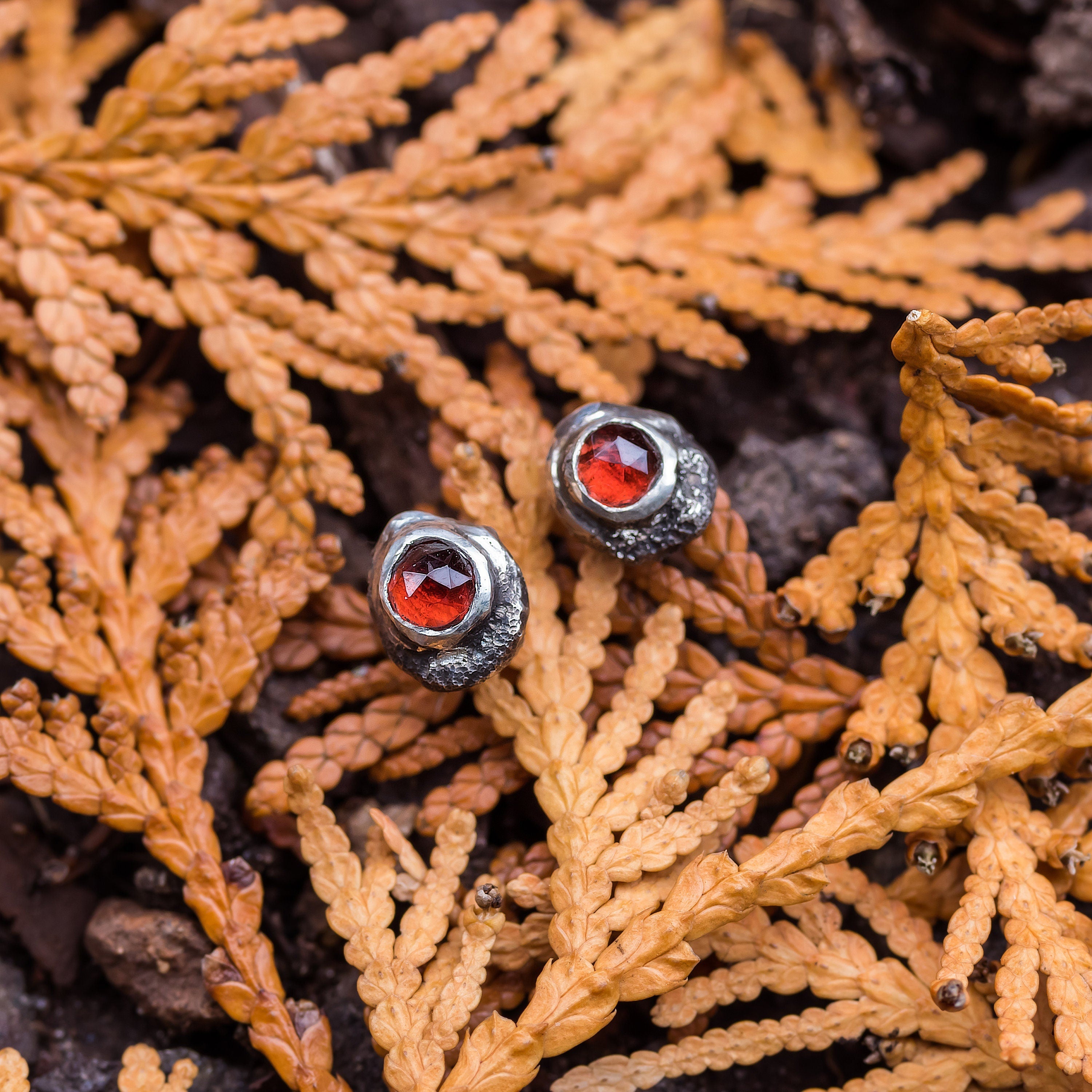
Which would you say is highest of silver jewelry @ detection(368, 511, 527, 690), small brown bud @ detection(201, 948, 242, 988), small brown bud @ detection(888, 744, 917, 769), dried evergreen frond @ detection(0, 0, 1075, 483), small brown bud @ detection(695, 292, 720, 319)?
dried evergreen frond @ detection(0, 0, 1075, 483)

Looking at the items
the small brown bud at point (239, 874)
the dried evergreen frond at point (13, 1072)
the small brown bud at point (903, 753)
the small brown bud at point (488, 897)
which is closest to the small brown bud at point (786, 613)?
the small brown bud at point (903, 753)

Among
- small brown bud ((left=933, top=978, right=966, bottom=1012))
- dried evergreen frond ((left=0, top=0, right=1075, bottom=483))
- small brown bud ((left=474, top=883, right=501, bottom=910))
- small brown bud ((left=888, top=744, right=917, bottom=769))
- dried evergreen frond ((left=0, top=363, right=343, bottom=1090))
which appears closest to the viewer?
small brown bud ((left=933, top=978, right=966, bottom=1012))

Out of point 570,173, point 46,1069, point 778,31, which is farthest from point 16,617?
point 778,31

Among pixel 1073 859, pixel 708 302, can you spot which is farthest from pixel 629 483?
pixel 1073 859

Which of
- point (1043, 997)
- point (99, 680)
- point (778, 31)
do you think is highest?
point (778, 31)

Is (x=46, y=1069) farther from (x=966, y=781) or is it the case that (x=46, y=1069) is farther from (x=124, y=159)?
(x=124, y=159)

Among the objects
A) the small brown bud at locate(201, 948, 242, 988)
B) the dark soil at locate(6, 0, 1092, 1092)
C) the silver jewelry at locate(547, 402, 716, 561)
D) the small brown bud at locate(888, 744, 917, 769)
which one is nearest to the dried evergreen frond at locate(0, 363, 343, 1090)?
the small brown bud at locate(201, 948, 242, 988)

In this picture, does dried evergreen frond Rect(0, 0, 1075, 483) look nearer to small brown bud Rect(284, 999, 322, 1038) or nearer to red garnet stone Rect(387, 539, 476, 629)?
red garnet stone Rect(387, 539, 476, 629)
